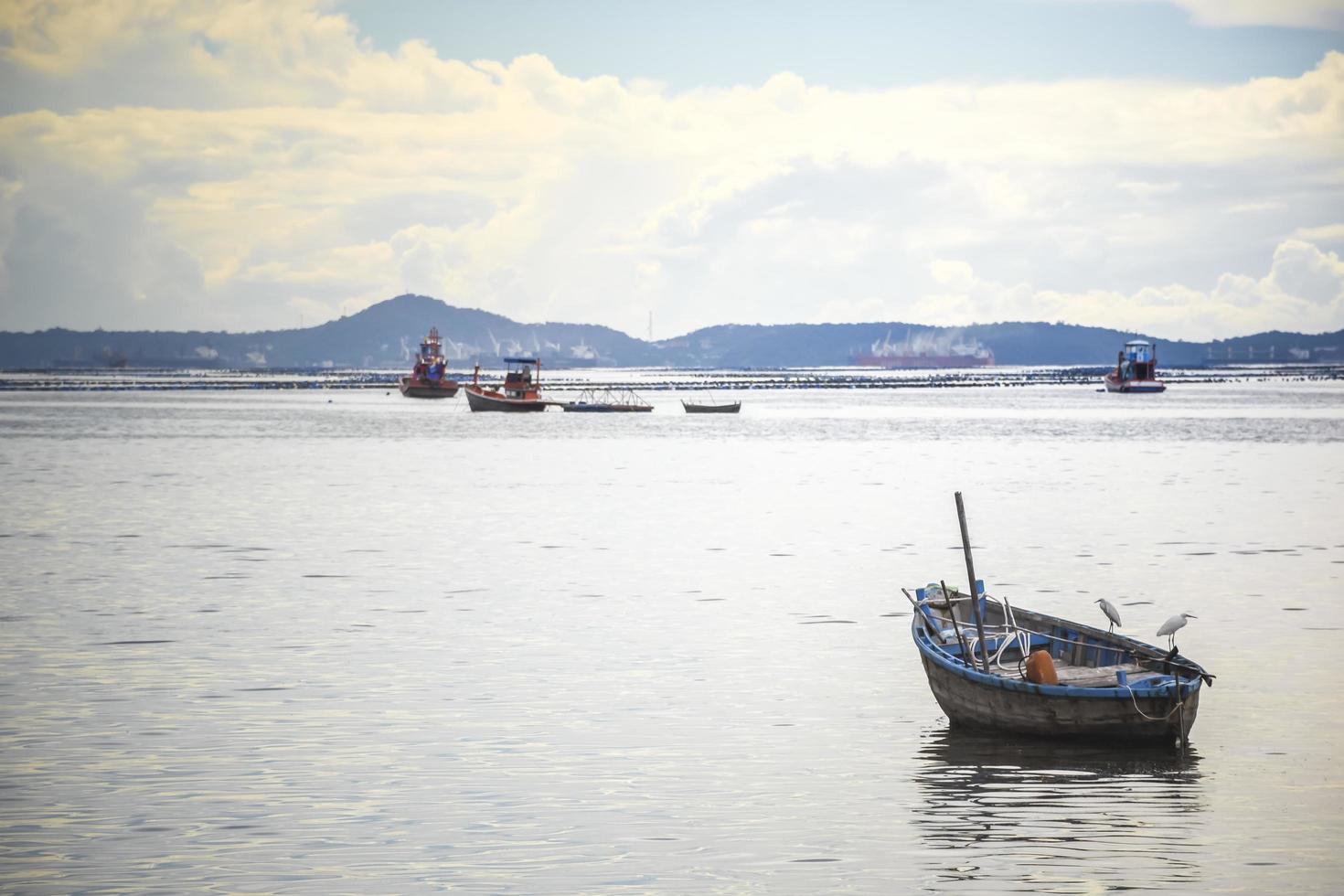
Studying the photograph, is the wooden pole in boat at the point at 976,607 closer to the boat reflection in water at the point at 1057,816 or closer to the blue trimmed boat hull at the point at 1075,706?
the blue trimmed boat hull at the point at 1075,706

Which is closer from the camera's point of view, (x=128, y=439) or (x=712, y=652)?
(x=712, y=652)

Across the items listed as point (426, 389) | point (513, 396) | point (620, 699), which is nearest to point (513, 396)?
point (513, 396)

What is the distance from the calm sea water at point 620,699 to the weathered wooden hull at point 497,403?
95.3m

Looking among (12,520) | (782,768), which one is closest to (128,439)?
(12,520)

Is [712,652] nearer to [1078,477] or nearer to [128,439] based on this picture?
[1078,477]

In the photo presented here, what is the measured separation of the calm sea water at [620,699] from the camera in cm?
1588

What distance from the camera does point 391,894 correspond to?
14.6 m

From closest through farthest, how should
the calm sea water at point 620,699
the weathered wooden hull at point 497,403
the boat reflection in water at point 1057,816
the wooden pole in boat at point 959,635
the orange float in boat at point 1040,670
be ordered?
the boat reflection in water at point 1057,816, the calm sea water at point 620,699, the orange float in boat at point 1040,670, the wooden pole in boat at point 959,635, the weathered wooden hull at point 497,403

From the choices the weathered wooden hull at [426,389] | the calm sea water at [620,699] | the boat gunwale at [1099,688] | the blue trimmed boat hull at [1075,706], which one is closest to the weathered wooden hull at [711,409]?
the weathered wooden hull at [426,389]

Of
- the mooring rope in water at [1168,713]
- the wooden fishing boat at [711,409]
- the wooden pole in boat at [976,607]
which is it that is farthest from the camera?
the wooden fishing boat at [711,409]

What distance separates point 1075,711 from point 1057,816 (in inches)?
94.2

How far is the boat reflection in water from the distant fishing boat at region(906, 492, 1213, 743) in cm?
38

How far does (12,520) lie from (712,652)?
3267 centimetres

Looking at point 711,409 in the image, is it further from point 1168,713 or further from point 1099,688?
point 1168,713
